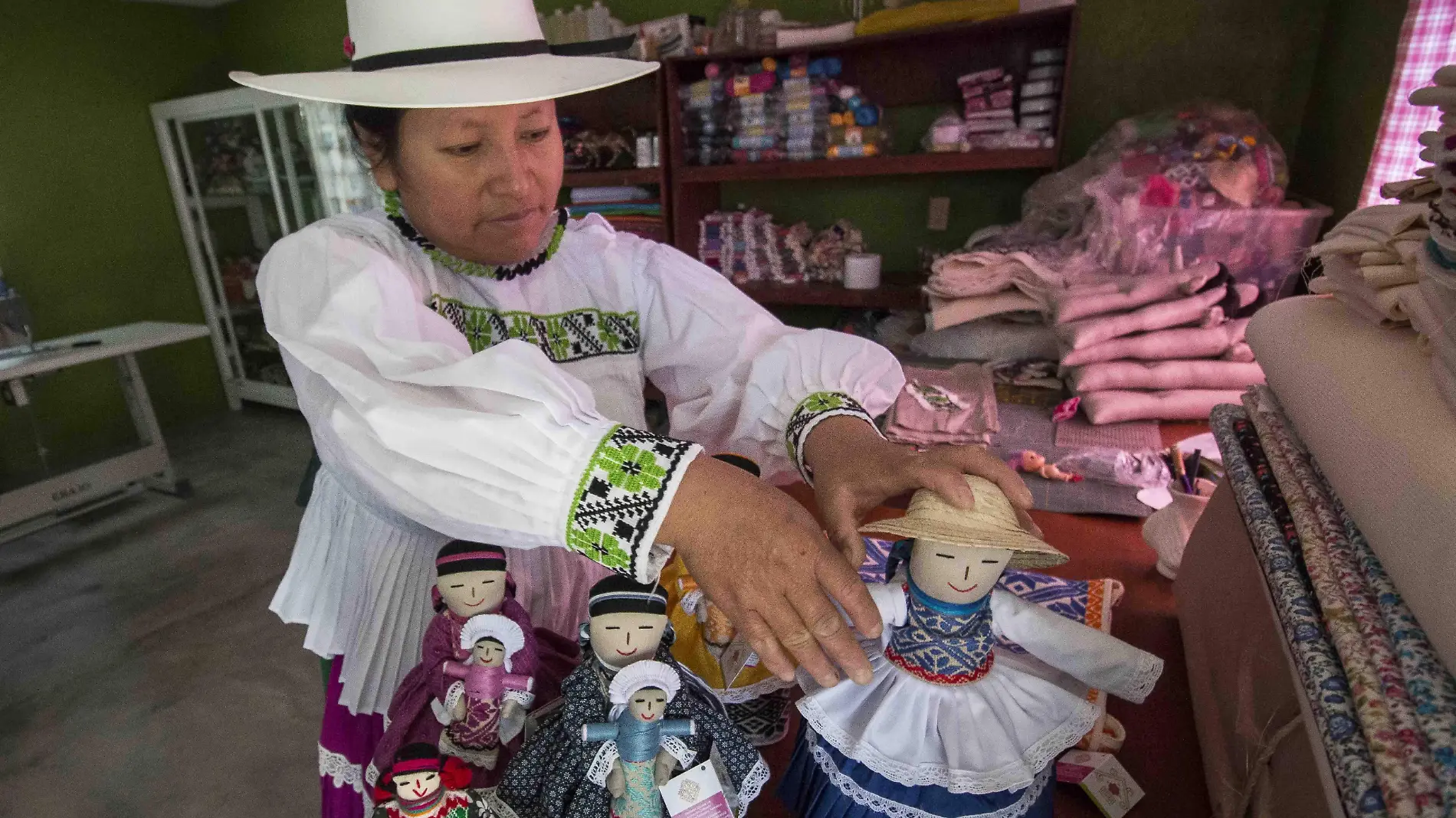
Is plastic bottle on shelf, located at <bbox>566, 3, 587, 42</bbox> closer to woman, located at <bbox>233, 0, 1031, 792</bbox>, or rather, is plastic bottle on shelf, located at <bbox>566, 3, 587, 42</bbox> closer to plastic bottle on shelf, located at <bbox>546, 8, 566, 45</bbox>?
plastic bottle on shelf, located at <bbox>546, 8, 566, 45</bbox>

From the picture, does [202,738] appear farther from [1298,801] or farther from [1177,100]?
[1177,100]

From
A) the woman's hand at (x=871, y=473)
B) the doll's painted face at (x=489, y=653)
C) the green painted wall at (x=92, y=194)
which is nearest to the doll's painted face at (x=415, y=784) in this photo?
the doll's painted face at (x=489, y=653)

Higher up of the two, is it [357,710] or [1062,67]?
[1062,67]

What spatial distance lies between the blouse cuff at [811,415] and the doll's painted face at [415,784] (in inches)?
17.0

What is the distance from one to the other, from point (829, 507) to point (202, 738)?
207cm

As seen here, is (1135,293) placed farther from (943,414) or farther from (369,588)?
(369,588)

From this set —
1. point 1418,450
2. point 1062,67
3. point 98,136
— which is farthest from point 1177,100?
point 98,136

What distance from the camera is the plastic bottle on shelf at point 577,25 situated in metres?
2.82

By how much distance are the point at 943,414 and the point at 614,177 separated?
1.71 metres

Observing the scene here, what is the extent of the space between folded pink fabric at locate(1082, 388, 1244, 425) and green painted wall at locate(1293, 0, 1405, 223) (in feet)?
1.57

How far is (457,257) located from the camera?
2.82 ft

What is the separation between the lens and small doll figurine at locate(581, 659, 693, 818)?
0.56m

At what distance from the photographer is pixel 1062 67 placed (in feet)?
6.53

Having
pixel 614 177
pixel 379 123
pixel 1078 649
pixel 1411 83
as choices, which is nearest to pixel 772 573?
pixel 1078 649
